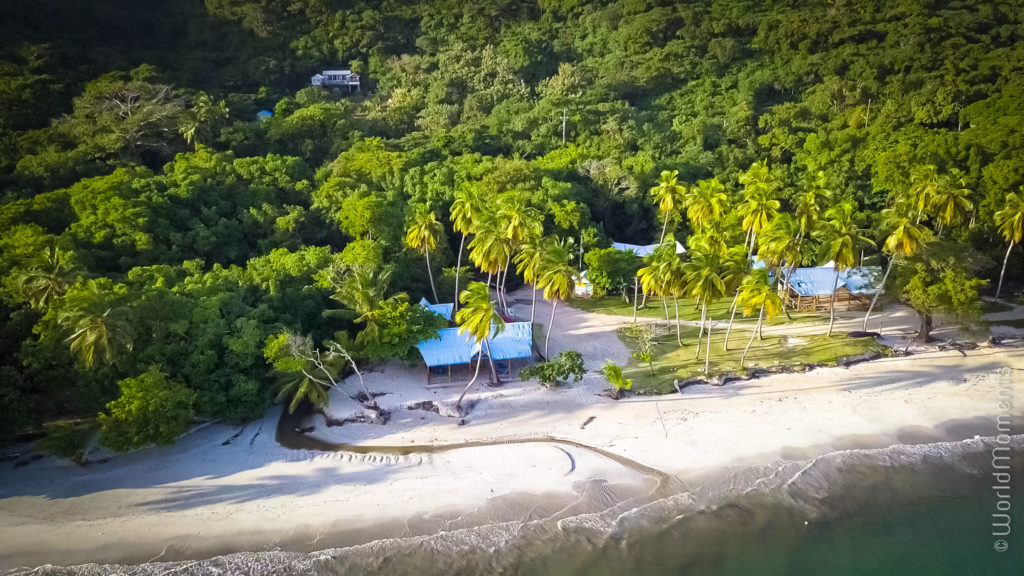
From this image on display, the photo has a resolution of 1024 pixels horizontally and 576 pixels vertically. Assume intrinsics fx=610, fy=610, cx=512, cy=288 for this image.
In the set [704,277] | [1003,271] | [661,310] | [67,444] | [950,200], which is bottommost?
[661,310]

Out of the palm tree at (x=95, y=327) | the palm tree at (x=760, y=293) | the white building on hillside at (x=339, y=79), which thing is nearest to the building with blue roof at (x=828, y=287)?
the palm tree at (x=760, y=293)

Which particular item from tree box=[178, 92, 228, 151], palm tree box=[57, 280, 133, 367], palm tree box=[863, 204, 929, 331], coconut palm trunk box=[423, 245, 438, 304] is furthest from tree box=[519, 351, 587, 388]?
tree box=[178, 92, 228, 151]

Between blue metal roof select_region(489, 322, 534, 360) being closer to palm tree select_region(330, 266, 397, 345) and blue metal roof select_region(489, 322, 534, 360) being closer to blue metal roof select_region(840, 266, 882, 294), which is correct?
palm tree select_region(330, 266, 397, 345)

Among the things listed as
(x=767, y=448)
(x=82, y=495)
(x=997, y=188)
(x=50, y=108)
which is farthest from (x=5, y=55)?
(x=997, y=188)

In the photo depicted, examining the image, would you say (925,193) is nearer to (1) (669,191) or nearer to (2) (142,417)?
(1) (669,191)

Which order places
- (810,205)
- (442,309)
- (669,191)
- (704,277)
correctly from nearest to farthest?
(704,277) < (442,309) < (810,205) < (669,191)

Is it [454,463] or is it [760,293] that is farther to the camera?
[760,293]

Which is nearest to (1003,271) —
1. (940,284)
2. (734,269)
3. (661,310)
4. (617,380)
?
(940,284)
